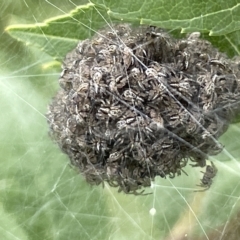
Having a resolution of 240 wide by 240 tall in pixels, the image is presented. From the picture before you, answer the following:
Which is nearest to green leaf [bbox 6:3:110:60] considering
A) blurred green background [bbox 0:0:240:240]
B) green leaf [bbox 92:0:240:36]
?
blurred green background [bbox 0:0:240:240]

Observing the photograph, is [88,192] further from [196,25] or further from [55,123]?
[196,25]

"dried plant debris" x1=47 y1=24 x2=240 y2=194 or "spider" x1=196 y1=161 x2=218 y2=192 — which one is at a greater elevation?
"dried plant debris" x1=47 y1=24 x2=240 y2=194

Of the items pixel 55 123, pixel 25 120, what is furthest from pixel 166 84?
pixel 25 120

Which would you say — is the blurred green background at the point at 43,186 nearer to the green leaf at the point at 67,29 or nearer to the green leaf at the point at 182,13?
the green leaf at the point at 67,29

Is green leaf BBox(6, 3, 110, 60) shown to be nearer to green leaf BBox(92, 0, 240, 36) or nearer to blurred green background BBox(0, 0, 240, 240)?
blurred green background BBox(0, 0, 240, 240)

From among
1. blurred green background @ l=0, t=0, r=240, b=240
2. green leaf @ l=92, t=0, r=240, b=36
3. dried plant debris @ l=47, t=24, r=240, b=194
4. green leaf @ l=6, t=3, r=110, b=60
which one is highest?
green leaf @ l=92, t=0, r=240, b=36

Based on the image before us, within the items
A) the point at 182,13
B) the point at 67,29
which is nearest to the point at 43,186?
the point at 67,29

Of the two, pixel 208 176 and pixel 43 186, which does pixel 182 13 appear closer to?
pixel 208 176
